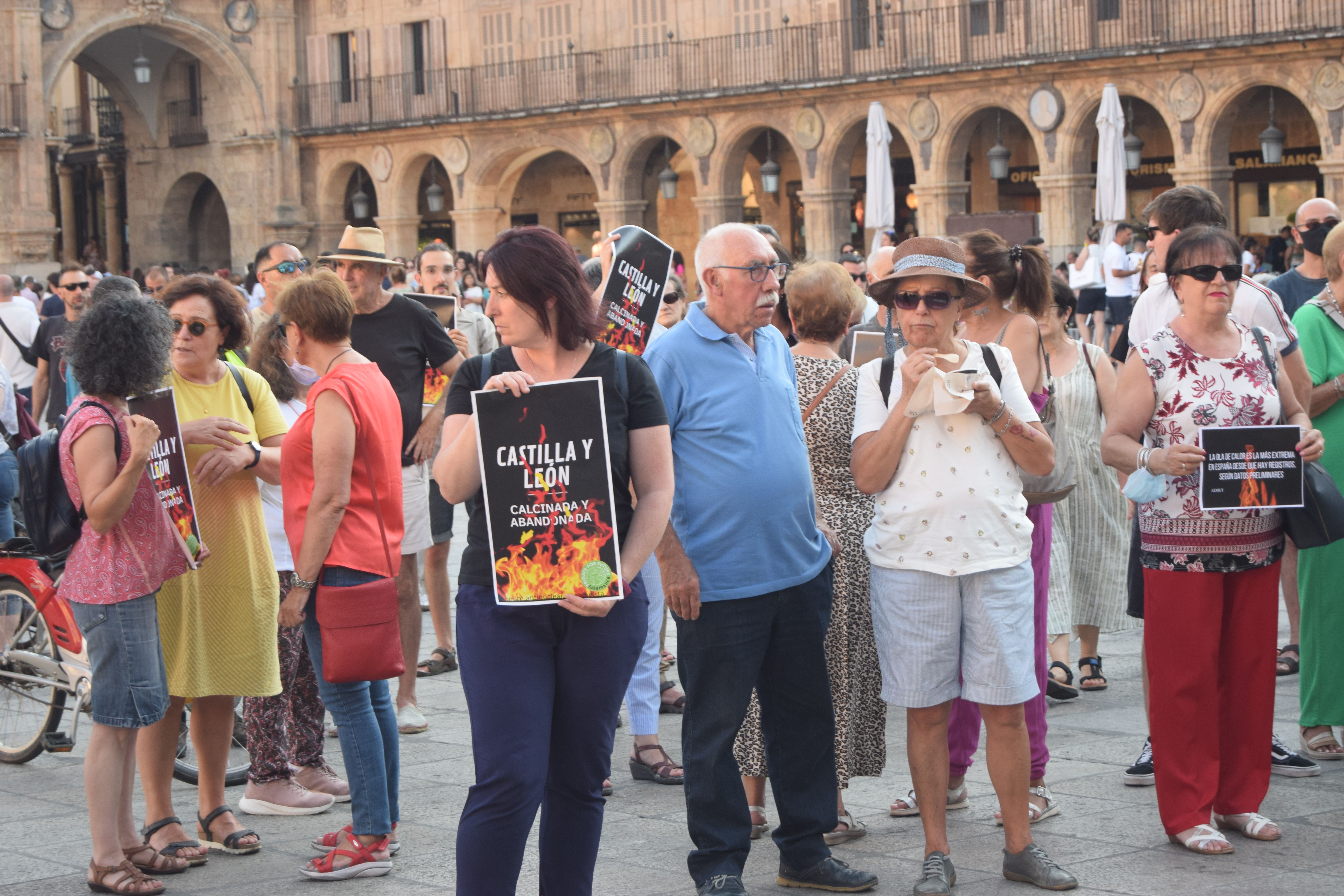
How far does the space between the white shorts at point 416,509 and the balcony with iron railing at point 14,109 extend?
28.5 meters

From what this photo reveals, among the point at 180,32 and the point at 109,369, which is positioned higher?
the point at 180,32

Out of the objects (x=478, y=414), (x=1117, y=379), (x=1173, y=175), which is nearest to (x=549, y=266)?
(x=478, y=414)

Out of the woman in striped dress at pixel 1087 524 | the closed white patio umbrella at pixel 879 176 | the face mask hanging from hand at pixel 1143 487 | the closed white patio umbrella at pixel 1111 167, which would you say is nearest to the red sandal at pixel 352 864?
the face mask hanging from hand at pixel 1143 487

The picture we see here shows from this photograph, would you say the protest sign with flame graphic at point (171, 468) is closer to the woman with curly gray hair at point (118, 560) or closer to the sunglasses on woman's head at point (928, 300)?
the woman with curly gray hair at point (118, 560)

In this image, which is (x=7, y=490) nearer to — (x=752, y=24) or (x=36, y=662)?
(x=36, y=662)

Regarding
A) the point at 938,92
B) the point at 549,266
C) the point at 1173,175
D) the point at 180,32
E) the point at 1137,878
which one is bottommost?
the point at 1137,878

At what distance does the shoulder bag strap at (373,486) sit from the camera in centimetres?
491

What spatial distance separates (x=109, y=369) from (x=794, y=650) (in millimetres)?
2161

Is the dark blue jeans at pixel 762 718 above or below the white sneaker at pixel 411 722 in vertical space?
above

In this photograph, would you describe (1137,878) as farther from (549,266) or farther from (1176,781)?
(549,266)

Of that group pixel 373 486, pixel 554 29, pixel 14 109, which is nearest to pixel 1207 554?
pixel 373 486

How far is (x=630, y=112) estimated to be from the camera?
32.4 m

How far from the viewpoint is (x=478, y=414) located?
3822mm

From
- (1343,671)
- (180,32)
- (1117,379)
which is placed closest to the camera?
(1117,379)
